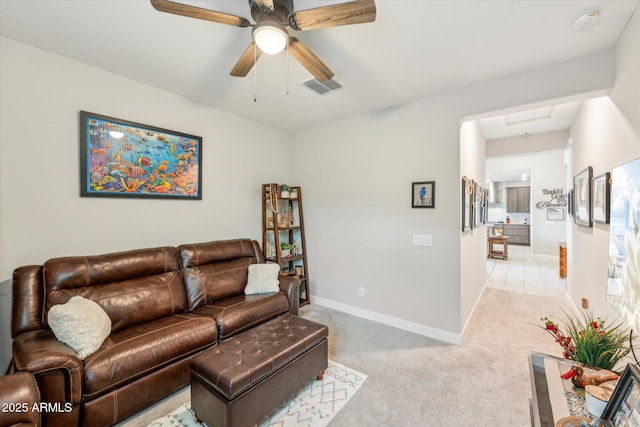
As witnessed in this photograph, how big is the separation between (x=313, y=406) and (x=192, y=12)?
2.56 m

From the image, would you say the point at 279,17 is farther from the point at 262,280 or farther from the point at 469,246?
the point at 469,246

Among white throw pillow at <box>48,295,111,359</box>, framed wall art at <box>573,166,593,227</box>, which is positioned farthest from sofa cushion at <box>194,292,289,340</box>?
framed wall art at <box>573,166,593,227</box>

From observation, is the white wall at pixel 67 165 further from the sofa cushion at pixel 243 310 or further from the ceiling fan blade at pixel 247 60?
the ceiling fan blade at pixel 247 60

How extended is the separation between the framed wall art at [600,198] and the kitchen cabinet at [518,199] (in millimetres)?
8191

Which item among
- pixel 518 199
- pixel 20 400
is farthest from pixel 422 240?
pixel 518 199

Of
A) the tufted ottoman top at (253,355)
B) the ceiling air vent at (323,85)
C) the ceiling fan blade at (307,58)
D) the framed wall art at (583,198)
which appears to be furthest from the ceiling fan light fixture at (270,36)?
the framed wall art at (583,198)

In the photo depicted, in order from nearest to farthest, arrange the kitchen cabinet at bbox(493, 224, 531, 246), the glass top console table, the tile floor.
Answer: the glass top console table
the tile floor
the kitchen cabinet at bbox(493, 224, 531, 246)

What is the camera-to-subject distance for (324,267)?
3.91 metres

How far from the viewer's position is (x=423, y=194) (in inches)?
118

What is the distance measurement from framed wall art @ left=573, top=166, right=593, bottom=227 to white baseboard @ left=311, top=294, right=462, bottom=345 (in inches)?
72.7

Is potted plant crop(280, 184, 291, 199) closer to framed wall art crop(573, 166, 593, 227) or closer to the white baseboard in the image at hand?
the white baseboard

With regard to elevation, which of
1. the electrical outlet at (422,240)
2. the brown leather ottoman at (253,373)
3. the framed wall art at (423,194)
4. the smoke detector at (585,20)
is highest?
the smoke detector at (585,20)

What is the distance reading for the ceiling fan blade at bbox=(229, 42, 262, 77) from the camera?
1701 mm

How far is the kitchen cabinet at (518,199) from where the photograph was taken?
9359 millimetres
